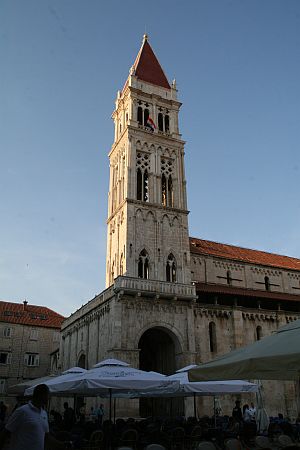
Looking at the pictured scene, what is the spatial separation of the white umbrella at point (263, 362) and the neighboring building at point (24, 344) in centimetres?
4178

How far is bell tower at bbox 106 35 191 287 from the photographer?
32.0m

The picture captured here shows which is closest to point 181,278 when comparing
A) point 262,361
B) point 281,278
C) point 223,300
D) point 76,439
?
point 223,300

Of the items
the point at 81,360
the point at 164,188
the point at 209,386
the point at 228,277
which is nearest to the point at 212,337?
the point at 228,277

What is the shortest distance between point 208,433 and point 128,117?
2941 cm

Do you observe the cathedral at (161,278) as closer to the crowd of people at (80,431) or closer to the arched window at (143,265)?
the arched window at (143,265)

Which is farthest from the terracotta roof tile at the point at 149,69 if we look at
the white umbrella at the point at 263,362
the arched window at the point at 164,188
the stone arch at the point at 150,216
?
the white umbrella at the point at 263,362

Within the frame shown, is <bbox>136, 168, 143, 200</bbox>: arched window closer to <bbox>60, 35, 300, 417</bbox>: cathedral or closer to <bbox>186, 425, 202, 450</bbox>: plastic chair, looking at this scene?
<bbox>60, 35, 300, 417</bbox>: cathedral

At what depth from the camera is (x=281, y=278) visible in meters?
40.8

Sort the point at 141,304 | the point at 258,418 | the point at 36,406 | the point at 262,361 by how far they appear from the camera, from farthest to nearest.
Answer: the point at 141,304
the point at 258,418
the point at 262,361
the point at 36,406

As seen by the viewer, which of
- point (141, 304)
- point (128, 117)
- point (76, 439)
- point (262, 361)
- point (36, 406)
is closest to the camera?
point (36, 406)

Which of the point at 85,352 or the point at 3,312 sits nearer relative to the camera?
the point at 85,352

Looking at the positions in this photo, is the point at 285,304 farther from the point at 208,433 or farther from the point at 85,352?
the point at 208,433

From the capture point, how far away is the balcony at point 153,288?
1085 inches

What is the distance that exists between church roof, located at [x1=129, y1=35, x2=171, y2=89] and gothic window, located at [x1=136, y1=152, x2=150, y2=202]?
9.54m
